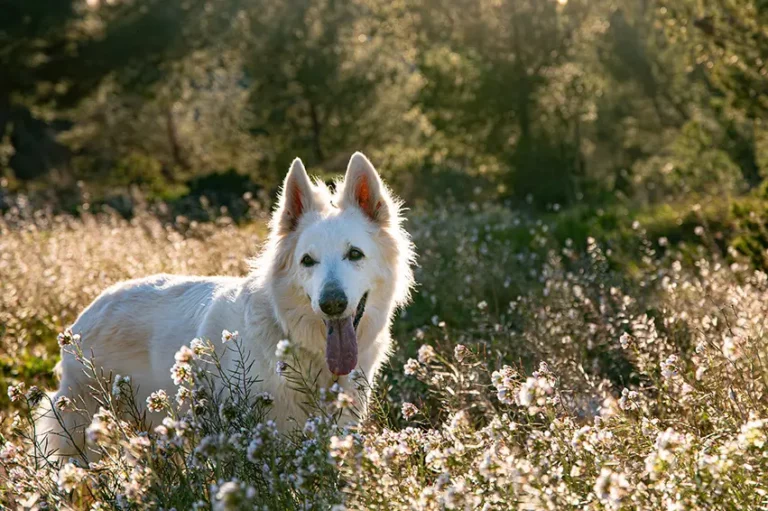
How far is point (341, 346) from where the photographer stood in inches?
168

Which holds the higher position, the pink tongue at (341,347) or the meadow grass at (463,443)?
the pink tongue at (341,347)

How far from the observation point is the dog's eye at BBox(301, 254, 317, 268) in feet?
14.7

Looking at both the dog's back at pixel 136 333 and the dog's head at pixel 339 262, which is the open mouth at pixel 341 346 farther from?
the dog's back at pixel 136 333

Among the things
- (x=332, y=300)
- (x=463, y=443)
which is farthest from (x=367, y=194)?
(x=463, y=443)

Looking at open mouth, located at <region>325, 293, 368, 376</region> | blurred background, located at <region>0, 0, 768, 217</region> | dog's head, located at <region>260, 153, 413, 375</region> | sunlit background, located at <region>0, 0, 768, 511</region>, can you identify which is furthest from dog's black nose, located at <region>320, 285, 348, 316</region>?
blurred background, located at <region>0, 0, 768, 217</region>

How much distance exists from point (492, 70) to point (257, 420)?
2400 centimetres

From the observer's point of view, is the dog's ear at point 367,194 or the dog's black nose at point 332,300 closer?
the dog's black nose at point 332,300

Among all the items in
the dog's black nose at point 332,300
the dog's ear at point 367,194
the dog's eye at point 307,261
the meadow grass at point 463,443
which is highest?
the dog's ear at point 367,194

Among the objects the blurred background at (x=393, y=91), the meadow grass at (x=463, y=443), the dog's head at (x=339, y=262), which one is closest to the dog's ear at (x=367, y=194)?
the dog's head at (x=339, y=262)

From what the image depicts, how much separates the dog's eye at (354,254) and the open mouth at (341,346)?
0.39 metres

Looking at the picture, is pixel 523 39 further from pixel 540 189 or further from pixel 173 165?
pixel 173 165

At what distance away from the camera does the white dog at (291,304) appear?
4.29 m

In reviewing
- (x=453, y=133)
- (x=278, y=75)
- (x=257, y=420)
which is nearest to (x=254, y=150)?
(x=278, y=75)

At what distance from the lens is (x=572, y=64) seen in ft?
87.5
